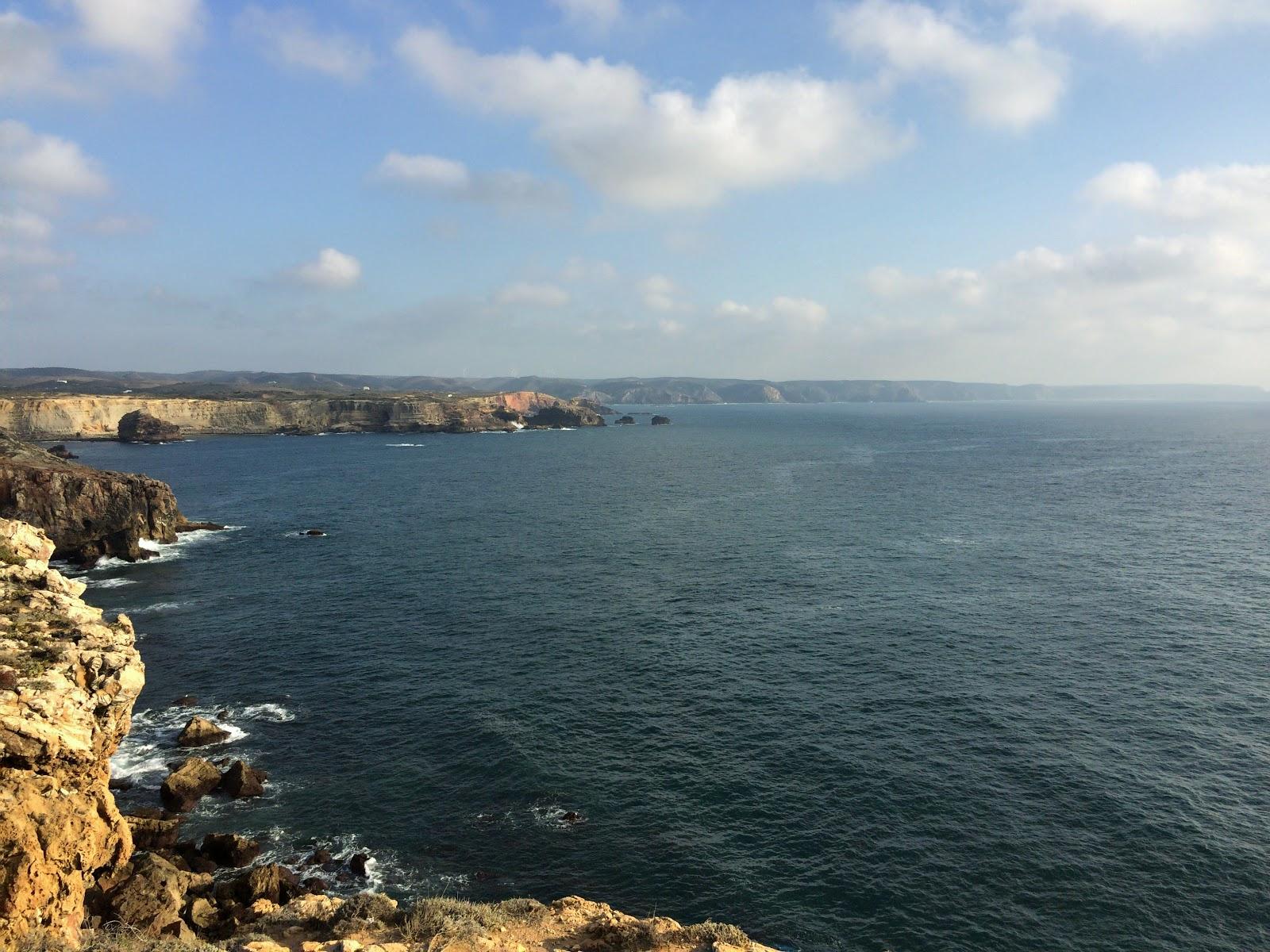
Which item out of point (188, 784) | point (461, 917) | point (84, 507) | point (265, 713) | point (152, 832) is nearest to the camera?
point (461, 917)

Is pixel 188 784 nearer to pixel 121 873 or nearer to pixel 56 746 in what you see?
pixel 121 873

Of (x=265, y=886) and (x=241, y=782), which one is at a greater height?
(x=241, y=782)

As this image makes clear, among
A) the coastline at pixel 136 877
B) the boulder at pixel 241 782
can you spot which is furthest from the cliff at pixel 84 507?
the coastline at pixel 136 877

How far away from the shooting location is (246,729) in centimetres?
5341

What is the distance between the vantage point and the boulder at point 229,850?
3956 centimetres

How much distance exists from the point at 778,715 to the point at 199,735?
40.9 meters

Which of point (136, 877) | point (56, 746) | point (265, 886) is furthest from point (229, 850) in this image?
point (56, 746)

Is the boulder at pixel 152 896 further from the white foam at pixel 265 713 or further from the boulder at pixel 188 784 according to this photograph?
the white foam at pixel 265 713

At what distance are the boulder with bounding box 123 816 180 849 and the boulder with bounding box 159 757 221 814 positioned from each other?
8.67 feet

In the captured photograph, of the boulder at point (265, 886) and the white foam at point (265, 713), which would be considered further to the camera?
the white foam at point (265, 713)

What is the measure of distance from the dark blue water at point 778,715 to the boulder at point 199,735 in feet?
4.99

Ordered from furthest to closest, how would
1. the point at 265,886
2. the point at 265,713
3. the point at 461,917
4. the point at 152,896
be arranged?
the point at 265,713 → the point at 265,886 → the point at 152,896 → the point at 461,917

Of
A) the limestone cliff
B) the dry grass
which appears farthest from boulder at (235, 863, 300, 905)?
the dry grass

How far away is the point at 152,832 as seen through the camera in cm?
4116
